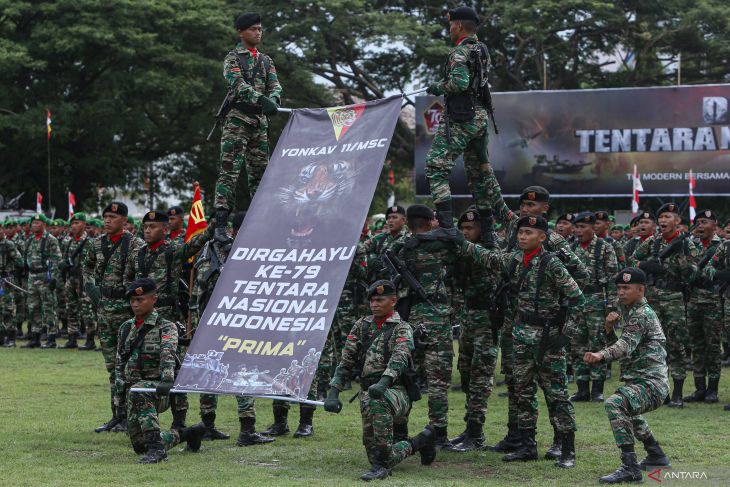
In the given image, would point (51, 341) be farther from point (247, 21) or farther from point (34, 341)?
point (247, 21)

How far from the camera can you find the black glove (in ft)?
45.0

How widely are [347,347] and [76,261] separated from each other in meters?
12.0

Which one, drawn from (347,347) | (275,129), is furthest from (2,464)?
(275,129)

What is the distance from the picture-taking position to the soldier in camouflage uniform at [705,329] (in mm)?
13969

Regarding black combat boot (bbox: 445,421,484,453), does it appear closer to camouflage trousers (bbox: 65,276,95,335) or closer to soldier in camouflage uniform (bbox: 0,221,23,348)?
camouflage trousers (bbox: 65,276,95,335)

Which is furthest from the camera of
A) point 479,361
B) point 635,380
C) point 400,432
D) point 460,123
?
point 479,361

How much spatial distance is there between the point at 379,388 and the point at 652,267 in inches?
228

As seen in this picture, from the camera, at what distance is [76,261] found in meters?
20.5

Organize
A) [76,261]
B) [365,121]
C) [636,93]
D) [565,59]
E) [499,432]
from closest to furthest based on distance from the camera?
1. [365,121]
2. [499,432]
3. [76,261]
4. [636,93]
5. [565,59]

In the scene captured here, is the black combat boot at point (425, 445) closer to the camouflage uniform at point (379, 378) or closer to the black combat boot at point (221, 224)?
the camouflage uniform at point (379, 378)

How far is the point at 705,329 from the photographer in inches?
559

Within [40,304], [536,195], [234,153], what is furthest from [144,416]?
[40,304]

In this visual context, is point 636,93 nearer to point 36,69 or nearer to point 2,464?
point 36,69

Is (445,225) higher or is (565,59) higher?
(565,59)
